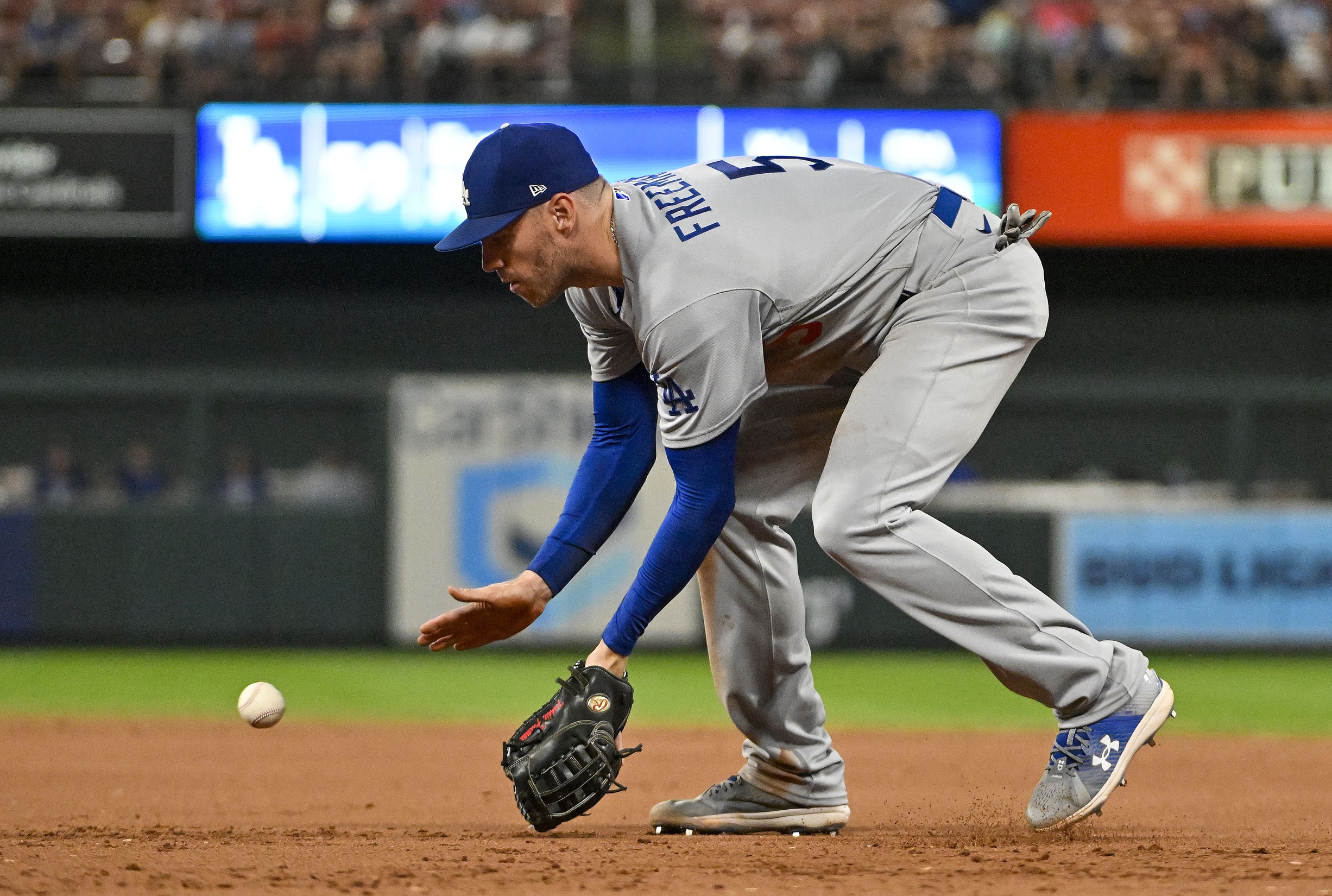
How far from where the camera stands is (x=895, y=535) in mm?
3154

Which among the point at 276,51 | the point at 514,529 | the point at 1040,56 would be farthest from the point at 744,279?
the point at 276,51

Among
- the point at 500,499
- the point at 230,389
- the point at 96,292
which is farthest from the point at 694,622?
the point at 96,292

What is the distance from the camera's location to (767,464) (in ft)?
11.4

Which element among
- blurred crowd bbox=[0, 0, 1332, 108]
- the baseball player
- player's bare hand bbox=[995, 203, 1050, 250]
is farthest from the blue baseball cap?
blurred crowd bbox=[0, 0, 1332, 108]

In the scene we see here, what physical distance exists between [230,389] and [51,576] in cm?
178

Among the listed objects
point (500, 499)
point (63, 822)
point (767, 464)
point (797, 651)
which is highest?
point (767, 464)

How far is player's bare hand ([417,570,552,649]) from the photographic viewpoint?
10.4 feet

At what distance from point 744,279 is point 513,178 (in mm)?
465

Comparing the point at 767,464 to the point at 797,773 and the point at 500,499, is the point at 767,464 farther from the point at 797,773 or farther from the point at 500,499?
the point at 500,499

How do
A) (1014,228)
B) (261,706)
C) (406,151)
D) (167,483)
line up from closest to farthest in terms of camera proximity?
(1014,228)
(261,706)
(406,151)
(167,483)

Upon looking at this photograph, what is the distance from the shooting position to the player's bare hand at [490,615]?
3158mm

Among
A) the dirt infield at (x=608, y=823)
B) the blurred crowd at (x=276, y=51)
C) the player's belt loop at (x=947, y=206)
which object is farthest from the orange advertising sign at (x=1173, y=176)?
the player's belt loop at (x=947, y=206)

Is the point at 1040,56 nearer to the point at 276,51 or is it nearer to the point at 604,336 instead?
the point at 276,51

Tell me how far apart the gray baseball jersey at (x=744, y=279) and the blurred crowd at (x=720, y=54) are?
25.5ft
